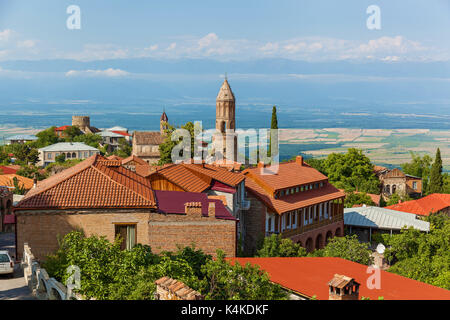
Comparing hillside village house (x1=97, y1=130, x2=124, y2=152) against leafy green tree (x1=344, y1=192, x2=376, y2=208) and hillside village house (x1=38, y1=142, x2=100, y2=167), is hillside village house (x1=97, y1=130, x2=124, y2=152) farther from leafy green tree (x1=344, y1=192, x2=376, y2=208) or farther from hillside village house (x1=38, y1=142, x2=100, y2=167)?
leafy green tree (x1=344, y1=192, x2=376, y2=208)

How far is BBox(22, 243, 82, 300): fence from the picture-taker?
45.3 feet

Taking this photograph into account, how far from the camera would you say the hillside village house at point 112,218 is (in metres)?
20.5

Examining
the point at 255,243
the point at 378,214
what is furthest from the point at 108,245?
the point at 378,214

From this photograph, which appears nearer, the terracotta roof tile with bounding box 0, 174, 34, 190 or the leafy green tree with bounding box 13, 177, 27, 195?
the leafy green tree with bounding box 13, 177, 27, 195

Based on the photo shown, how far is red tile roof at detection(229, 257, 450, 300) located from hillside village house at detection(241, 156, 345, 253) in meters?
15.4

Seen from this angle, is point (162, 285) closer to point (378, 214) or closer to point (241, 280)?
point (241, 280)

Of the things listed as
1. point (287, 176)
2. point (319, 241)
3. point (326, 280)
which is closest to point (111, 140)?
point (319, 241)

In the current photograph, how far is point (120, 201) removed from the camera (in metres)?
21.1

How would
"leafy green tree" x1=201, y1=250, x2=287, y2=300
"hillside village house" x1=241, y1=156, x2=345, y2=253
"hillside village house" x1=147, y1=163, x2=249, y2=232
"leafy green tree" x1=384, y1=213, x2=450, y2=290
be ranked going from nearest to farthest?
1. "leafy green tree" x1=201, y1=250, x2=287, y2=300
2. "leafy green tree" x1=384, y1=213, x2=450, y2=290
3. "hillside village house" x1=147, y1=163, x2=249, y2=232
4. "hillside village house" x1=241, y1=156, x2=345, y2=253

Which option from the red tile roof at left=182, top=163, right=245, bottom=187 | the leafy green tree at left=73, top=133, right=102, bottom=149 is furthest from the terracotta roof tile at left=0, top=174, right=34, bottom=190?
the leafy green tree at left=73, top=133, right=102, bottom=149

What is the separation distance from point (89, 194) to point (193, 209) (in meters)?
4.11

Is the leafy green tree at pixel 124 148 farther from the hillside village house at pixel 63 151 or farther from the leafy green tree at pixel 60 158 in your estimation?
the leafy green tree at pixel 60 158

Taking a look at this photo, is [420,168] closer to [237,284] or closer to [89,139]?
[89,139]

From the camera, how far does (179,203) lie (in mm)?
23594
